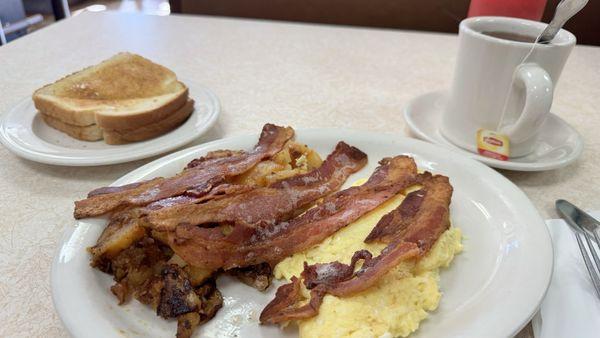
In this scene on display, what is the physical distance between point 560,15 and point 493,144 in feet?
1.18

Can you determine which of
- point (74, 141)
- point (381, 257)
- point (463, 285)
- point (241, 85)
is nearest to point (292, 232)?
point (381, 257)

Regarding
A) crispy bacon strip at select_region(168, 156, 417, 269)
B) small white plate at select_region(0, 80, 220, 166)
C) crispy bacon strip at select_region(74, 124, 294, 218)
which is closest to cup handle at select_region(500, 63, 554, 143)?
crispy bacon strip at select_region(168, 156, 417, 269)

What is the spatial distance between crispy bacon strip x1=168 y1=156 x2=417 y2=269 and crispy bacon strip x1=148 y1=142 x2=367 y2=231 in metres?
0.03

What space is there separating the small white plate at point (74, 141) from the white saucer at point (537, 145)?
0.67 metres

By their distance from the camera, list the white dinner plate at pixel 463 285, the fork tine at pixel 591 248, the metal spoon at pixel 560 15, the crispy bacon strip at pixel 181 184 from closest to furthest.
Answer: the white dinner plate at pixel 463 285 < the fork tine at pixel 591 248 < the crispy bacon strip at pixel 181 184 < the metal spoon at pixel 560 15

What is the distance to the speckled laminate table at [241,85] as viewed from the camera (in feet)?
3.29

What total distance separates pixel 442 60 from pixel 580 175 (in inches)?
39.6

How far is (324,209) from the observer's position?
97cm

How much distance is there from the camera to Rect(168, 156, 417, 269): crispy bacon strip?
83cm

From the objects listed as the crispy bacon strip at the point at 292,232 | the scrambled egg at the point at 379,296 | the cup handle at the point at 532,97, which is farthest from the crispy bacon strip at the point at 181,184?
the cup handle at the point at 532,97

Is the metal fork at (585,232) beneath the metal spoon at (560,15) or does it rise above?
beneath

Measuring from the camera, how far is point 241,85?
73.2 inches

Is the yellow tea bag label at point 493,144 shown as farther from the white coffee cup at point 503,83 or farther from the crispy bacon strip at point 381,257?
the crispy bacon strip at point 381,257

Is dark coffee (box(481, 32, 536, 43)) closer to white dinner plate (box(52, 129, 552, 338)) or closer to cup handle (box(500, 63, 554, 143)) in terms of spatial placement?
cup handle (box(500, 63, 554, 143))
